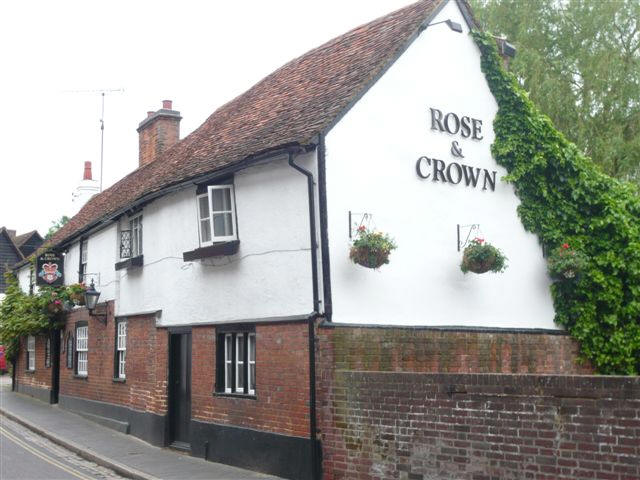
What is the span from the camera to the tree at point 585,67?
2361 cm

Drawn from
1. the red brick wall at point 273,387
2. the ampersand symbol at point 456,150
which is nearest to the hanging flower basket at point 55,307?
the red brick wall at point 273,387

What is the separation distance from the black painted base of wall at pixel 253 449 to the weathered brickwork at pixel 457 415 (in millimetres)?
590

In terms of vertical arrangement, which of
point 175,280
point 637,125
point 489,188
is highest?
point 637,125

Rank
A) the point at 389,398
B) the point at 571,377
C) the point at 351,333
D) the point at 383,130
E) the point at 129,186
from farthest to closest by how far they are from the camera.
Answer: the point at 129,186 → the point at 383,130 → the point at 351,333 → the point at 389,398 → the point at 571,377

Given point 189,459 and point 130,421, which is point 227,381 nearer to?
point 189,459

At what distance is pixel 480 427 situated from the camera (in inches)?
350

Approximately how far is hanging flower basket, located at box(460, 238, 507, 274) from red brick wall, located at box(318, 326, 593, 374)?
3.65 feet

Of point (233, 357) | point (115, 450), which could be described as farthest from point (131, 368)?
point (233, 357)

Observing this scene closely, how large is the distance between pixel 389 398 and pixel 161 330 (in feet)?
23.8

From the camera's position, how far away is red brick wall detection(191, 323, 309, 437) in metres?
11.7

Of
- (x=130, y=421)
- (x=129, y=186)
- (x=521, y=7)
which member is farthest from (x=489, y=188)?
(x=521, y=7)

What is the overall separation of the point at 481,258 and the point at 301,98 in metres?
4.33

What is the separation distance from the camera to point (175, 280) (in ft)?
51.2

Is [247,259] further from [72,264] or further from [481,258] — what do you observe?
[72,264]
